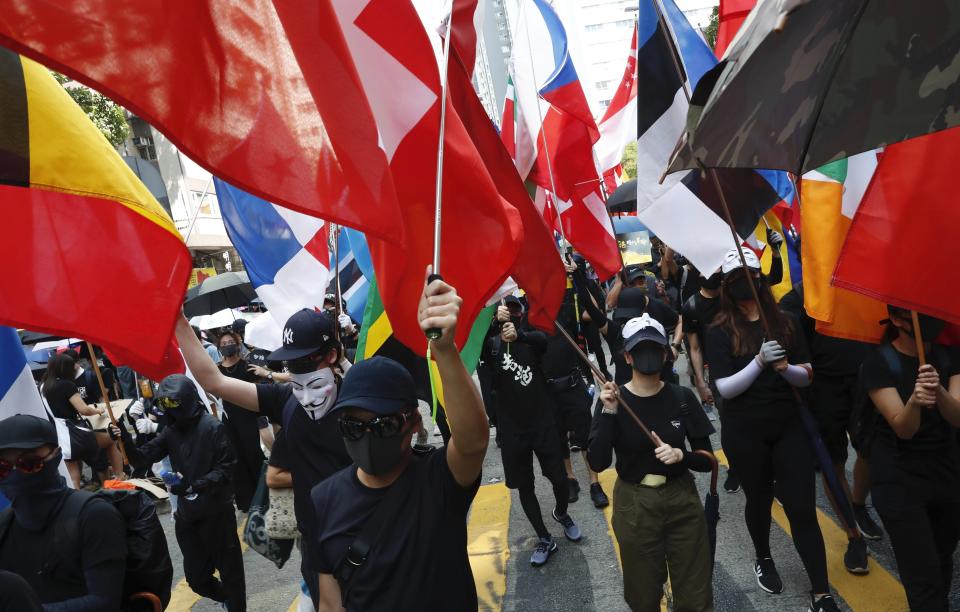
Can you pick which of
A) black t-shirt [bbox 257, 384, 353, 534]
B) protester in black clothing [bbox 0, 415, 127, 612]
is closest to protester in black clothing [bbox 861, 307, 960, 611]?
black t-shirt [bbox 257, 384, 353, 534]

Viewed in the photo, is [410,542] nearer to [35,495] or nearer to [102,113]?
[35,495]

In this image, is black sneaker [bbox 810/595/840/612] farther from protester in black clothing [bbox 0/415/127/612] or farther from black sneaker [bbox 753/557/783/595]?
protester in black clothing [bbox 0/415/127/612]

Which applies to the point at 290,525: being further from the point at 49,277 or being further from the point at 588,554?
the point at 588,554

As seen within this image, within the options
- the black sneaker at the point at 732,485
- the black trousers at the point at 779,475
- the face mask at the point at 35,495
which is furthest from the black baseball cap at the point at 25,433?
the black sneaker at the point at 732,485

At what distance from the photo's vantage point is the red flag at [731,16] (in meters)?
5.46

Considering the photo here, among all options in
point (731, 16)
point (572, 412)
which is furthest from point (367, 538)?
point (731, 16)

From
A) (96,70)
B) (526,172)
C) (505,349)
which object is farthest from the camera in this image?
(505,349)

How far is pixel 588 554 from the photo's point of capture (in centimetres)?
554

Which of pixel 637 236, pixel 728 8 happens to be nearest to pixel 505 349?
pixel 728 8

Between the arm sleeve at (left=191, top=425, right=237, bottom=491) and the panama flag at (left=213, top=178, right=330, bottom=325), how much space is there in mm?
999

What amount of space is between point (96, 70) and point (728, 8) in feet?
16.1

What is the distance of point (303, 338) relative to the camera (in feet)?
12.6

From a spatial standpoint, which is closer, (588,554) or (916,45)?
(916,45)

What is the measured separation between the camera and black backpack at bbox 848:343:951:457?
11.8 ft
